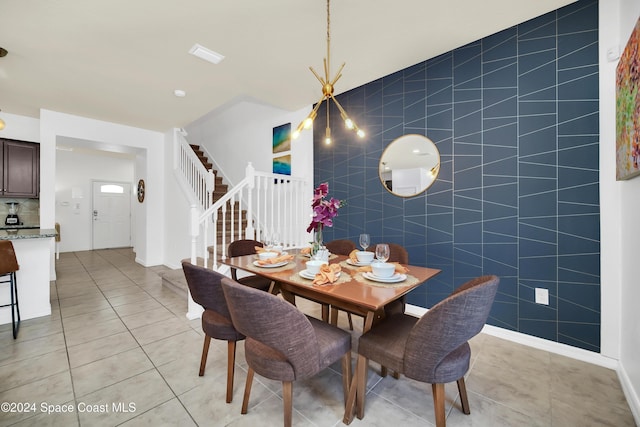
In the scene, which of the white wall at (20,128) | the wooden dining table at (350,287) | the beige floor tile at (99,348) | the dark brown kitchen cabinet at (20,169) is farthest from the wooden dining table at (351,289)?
the white wall at (20,128)

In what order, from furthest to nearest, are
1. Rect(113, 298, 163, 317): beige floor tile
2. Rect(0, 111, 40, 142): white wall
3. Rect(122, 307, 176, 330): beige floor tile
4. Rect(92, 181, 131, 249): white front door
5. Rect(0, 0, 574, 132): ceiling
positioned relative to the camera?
Rect(92, 181, 131, 249): white front door < Rect(0, 111, 40, 142): white wall < Rect(113, 298, 163, 317): beige floor tile < Rect(122, 307, 176, 330): beige floor tile < Rect(0, 0, 574, 132): ceiling

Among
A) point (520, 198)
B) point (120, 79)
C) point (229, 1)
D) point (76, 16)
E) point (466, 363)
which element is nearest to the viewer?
point (466, 363)

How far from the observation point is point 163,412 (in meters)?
1.50

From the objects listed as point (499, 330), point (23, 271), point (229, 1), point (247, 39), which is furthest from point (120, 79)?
point (499, 330)

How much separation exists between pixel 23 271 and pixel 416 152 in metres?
4.32

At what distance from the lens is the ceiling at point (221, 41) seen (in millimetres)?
2061

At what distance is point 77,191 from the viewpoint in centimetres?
705

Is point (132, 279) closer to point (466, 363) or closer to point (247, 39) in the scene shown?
point (247, 39)

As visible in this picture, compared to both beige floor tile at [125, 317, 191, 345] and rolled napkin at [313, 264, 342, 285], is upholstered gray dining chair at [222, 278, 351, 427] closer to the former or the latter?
rolled napkin at [313, 264, 342, 285]

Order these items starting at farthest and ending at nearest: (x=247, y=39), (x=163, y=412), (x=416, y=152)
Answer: (x=416, y=152)
(x=247, y=39)
(x=163, y=412)

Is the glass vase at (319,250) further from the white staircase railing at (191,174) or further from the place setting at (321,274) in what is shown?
the white staircase railing at (191,174)

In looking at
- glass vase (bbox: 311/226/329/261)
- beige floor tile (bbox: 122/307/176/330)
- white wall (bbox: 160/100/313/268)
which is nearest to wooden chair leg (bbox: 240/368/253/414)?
glass vase (bbox: 311/226/329/261)

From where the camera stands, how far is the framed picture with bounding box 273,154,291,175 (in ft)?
14.4

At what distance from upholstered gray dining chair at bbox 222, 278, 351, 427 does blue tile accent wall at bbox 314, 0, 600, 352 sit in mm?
1892
